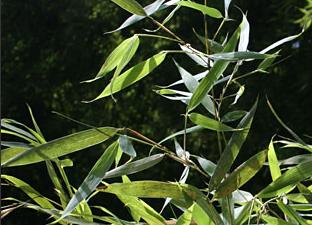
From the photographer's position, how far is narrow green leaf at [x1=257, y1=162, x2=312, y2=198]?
608 mm

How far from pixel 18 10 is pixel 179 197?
3231 millimetres

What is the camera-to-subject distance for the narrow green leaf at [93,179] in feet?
1.85

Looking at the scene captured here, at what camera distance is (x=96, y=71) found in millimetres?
3658

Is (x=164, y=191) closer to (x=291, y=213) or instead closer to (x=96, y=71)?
(x=291, y=213)

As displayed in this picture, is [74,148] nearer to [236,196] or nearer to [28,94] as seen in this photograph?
[236,196]

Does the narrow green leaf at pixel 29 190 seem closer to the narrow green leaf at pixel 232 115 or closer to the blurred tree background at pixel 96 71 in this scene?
the narrow green leaf at pixel 232 115

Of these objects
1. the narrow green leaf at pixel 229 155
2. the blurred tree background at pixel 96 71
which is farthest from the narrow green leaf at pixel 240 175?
the blurred tree background at pixel 96 71

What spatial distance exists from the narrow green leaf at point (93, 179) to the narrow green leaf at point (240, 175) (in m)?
0.09

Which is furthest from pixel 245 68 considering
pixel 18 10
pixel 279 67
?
pixel 18 10

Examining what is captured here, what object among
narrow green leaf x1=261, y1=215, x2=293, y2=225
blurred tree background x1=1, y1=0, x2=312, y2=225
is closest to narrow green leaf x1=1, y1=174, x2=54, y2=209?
narrow green leaf x1=261, y1=215, x2=293, y2=225

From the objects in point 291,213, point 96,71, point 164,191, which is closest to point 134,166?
point 164,191

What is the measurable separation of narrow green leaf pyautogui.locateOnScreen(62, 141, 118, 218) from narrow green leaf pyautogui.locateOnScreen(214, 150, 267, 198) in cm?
A: 9

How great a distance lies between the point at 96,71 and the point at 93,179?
3090 millimetres

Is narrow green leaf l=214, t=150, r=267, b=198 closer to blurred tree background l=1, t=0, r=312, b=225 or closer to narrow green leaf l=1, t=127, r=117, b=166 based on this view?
narrow green leaf l=1, t=127, r=117, b=166
